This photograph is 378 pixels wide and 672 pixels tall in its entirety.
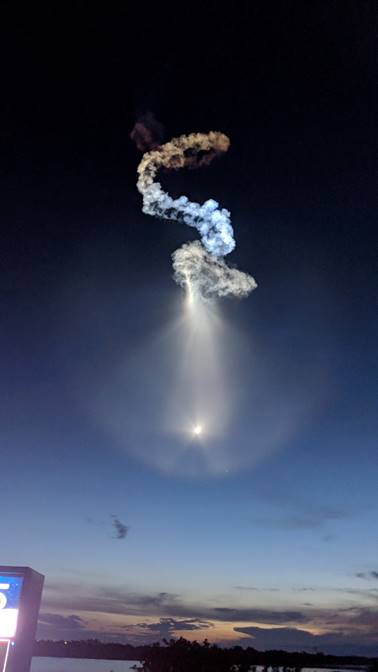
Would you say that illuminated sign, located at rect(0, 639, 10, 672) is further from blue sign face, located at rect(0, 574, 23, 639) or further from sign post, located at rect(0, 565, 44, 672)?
blue sign face, located at rect(0, 574, 23, 639)

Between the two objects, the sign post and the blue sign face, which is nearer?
the sign post

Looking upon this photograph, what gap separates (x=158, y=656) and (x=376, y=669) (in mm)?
71309

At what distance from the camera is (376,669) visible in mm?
85312

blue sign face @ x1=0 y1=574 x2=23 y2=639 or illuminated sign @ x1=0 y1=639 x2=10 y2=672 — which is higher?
blue sign face @ x1=0 y1=574 x2=23 y2=639

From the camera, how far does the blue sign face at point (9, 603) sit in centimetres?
1439

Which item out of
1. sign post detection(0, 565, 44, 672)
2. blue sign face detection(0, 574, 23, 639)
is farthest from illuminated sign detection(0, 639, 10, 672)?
blue sign face detection(0, 574, 23, 639)

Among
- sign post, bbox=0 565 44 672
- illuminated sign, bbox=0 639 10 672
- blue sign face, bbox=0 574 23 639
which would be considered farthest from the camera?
blue sign face, bbox=0 574 23 639

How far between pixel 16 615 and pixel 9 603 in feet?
1.26

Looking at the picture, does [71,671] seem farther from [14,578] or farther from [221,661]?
[14,578]

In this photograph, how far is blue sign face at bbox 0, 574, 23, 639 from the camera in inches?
567

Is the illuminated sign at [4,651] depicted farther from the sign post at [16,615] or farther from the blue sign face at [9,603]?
the blue sign face at [9,603]

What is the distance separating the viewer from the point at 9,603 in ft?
47.9

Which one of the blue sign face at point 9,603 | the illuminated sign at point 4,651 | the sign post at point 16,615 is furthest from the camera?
the blue sign face at point 9,603

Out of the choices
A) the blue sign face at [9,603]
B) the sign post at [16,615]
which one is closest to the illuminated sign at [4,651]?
the sign post at [16,615]
